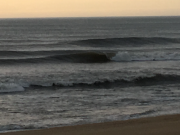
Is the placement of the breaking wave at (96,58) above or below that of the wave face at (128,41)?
below

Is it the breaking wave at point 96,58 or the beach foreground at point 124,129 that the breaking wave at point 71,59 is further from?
the beach foreground at point 124,129

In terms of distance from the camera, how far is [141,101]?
8609mm

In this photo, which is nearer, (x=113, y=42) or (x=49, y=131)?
(x=49, y=131)

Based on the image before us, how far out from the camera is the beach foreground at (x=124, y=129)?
5.55m

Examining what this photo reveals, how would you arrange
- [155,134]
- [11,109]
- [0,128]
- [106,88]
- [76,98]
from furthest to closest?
[106,88]
[76,98]
[11,109]
[0,128]
[155,134]

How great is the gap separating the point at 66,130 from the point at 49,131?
0.33 meters

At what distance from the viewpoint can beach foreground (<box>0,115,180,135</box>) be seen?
5.55 m

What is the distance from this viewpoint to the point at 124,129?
5750mm

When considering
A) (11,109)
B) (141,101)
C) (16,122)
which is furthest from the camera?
(141,101)

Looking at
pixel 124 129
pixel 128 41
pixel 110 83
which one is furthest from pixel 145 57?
pixel 124 129

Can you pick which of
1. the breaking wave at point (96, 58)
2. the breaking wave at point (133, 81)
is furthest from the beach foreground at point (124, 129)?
the breaking wave at point (96, 58)

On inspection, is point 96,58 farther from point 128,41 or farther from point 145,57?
point 128,41

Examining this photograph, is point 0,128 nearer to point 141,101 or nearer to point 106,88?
point 141,101

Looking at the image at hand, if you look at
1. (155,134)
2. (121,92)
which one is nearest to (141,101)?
(121,92)
